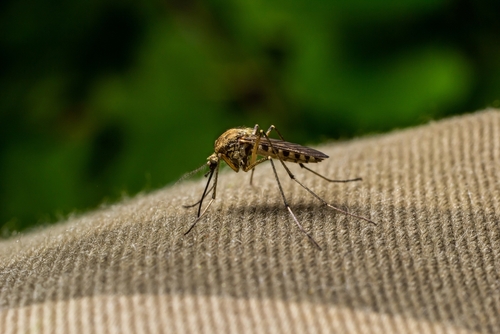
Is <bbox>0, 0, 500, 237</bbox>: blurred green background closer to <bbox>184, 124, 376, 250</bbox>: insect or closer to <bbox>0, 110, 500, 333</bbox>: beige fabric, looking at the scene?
<bbox>184, 124, 376, 250</bbox>: insect

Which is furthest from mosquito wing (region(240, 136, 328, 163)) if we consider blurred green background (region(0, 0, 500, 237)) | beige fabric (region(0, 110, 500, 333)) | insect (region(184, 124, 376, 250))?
blurred green background (region(0, 0, 500, 237))

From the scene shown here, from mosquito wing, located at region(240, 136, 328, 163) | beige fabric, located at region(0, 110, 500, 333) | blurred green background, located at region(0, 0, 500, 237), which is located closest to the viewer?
beige fabric, located at region(0, 110, 500, 333)

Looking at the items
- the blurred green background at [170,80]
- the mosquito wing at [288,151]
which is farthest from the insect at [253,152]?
the blurred green background at [170,80]

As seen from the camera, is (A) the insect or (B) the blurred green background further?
(B) the blurred green background

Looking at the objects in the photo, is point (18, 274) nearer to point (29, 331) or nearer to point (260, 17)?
point (29, 331)

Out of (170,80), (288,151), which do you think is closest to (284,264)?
(288,151)

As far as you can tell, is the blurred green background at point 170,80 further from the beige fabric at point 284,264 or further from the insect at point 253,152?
the beige fabric at point 284,264

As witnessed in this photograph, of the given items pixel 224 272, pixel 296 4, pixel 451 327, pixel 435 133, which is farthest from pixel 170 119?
pixel 451 327
